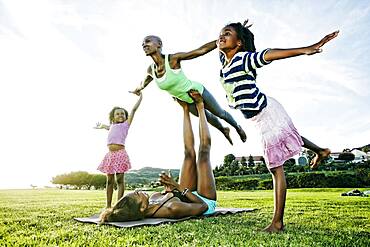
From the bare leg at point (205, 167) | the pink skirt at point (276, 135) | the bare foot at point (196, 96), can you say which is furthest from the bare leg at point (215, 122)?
the pink skirt at point (276, 135)

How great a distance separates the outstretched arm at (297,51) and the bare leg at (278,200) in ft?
3.60

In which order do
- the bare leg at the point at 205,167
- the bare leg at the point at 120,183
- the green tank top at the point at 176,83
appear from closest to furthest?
the bare leg at the point at 205,167, the green tank top at the point at 176,83, the bare leg at the point at 120,183

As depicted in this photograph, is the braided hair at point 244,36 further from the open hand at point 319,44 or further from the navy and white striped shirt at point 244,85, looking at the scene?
the open hand at point 319,44

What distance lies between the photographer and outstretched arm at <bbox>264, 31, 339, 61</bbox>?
292cm

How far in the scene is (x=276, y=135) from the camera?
11.5 ft

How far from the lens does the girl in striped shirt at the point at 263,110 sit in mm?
3354

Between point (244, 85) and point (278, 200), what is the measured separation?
1.21 meters

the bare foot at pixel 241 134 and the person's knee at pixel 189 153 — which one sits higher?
the bare foot at pixel 241 134

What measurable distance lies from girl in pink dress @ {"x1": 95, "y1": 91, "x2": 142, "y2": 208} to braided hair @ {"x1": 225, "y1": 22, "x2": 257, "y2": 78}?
2.77 m

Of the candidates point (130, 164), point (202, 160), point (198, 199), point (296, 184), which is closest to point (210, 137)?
point (202, 160)

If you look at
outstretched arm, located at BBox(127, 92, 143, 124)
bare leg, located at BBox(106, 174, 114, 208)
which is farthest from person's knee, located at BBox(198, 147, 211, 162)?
bare leg, located at BBox(106, 174, 114, 208)

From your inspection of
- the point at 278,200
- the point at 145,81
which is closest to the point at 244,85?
the point at 278,200

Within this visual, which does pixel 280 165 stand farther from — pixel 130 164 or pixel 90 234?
pixel 130 164

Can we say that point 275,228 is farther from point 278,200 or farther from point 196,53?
point 196,53
